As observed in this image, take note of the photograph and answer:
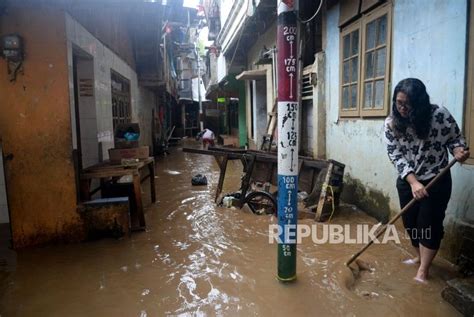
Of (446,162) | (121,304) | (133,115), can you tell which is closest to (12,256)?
(121,304)

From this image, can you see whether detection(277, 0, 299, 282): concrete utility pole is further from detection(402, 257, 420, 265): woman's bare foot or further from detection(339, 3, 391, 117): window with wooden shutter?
detection(339, 3, 391, 117): window with wooden shutter

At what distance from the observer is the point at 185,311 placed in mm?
2969

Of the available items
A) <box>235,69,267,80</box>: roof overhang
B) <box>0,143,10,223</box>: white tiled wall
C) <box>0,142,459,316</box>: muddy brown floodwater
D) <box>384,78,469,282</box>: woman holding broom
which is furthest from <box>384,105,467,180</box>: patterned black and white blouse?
<box>235,69,267,80</box>: roof overhang

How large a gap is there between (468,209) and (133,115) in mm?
9062

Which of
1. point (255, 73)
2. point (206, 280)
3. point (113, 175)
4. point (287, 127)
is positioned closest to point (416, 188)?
point (287, 127)

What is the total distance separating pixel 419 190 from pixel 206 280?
2.14 meters

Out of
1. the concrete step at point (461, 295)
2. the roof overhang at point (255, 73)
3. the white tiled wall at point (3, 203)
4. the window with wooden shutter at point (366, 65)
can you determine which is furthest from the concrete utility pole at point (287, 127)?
the roof overhang at point (255, 73)

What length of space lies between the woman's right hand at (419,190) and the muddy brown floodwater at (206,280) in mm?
845

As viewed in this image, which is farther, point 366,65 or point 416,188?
point 366,65

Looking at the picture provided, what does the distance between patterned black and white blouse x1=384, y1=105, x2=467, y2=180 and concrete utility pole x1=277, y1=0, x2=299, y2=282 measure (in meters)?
1.00

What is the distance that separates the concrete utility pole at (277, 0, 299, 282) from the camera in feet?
9.89

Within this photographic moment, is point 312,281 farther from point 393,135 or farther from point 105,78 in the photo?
point 105,78

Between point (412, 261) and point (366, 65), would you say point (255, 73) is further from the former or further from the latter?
point (412, 261)

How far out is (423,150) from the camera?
3184 millimetres
